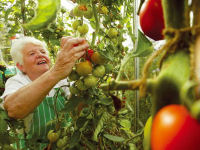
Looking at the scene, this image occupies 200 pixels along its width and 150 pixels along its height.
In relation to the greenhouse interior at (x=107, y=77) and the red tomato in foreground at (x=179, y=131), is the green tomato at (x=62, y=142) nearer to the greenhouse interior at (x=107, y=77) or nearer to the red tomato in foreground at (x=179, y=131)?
the greenhouse interior at (x=107, y=77)

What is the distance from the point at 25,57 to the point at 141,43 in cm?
145

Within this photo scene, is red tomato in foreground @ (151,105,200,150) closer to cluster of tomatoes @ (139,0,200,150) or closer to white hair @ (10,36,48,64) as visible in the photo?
cluster of tomatoes @ (139,0,200,150)

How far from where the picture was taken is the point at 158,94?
18cm

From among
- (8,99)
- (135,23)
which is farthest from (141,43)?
(135,23)

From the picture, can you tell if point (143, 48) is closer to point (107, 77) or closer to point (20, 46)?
point (107, 77)

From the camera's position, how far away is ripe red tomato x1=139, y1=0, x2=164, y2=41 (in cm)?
27

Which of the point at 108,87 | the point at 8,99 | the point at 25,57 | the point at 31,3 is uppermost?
the point at 31,3

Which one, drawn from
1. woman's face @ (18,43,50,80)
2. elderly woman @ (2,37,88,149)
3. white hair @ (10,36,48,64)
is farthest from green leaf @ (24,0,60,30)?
white hair @ (10,36,48,64)

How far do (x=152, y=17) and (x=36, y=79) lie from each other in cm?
91

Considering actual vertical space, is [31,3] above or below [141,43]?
above

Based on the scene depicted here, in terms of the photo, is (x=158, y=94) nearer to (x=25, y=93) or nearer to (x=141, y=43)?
(x=141, y=43)

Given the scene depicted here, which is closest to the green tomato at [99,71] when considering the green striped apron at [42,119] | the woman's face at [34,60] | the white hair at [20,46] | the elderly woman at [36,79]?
the elderly woman at [36,79]

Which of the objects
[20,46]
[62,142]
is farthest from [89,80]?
[20,46]

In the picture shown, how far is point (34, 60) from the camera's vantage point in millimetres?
1531
